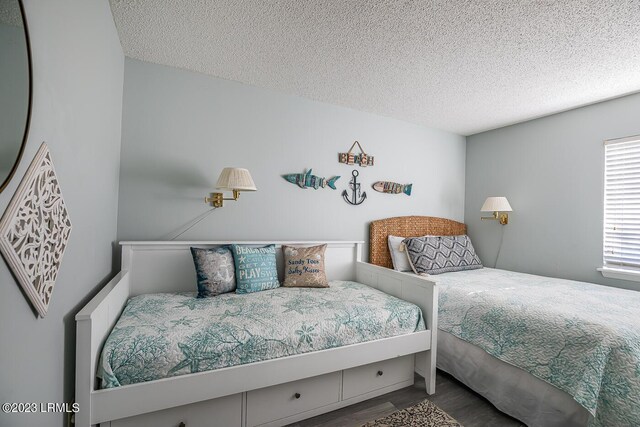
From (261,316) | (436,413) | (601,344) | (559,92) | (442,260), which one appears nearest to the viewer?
(601,344)

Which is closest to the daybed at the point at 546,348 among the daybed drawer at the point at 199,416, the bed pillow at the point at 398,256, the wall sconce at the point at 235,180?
the bed pillow at the point at 398,256

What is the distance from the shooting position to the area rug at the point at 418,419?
1598 mm

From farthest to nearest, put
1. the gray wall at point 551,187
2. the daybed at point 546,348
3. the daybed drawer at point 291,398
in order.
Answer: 1. the gray wall at point 551,187
2. the daybed drawer at point 291,398
3. the daybed at point 546,348

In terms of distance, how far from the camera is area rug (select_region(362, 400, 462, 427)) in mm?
1598

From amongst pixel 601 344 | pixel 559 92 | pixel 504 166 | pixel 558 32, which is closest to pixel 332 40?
pixel 558 32

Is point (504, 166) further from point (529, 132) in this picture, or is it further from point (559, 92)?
point (559, 92)

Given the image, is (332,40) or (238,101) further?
(238,101)

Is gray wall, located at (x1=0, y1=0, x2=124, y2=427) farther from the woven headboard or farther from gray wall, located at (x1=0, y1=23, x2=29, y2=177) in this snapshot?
the woven headboard

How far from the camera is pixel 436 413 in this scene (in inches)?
67.2

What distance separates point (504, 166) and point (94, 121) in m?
3.84

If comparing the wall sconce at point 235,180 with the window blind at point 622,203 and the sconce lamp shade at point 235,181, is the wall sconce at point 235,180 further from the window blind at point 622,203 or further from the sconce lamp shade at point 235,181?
the window blind at point 622,203

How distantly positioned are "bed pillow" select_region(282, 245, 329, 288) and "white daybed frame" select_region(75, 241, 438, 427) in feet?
0.56

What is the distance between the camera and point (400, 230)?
3.15 m

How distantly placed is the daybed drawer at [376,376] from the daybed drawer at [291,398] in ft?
0.26
